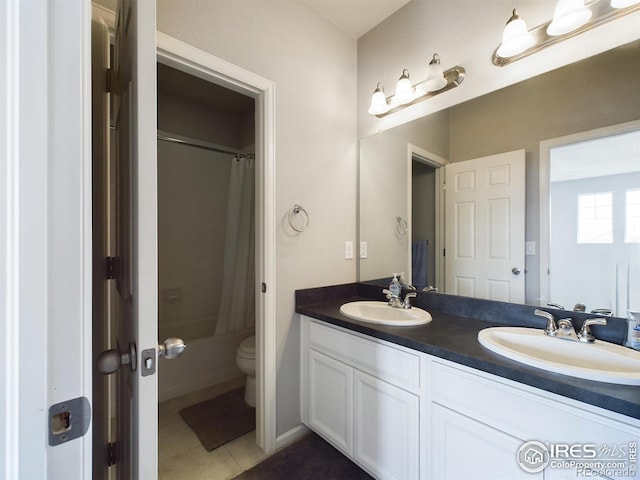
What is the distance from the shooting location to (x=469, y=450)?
1.02 meters

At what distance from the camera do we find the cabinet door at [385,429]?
1.19 m

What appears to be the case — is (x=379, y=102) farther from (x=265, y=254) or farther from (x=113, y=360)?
(x=113, y=360)

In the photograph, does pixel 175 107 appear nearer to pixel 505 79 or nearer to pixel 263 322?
pixel 263 322

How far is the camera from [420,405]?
115cm

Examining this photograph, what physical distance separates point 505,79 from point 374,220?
1040 mm

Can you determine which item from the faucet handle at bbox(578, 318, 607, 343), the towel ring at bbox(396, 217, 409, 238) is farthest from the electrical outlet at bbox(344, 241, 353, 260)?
the faucet handle at bbox(578, 318, 607, 343)

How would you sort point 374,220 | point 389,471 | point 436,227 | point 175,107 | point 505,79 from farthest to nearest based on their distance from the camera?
1. point 175,107
2. point 374,220
3. point 436,227
4. point 505,79
5. point 389,471

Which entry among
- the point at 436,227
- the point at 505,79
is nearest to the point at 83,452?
the point at 436,227

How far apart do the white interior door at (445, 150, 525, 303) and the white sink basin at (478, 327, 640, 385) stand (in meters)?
0.27

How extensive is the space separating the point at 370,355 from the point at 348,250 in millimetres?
817

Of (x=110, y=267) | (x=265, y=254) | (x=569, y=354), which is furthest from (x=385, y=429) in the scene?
(x=110, y=267)

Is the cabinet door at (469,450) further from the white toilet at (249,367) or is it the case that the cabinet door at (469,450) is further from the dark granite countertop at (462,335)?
the white toilet at (249,367)

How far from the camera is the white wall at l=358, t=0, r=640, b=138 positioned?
1193mm

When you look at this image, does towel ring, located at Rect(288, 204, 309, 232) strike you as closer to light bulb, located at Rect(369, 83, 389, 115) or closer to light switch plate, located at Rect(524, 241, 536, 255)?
light bulb, located at Rect(369, 83, 389, 115)
